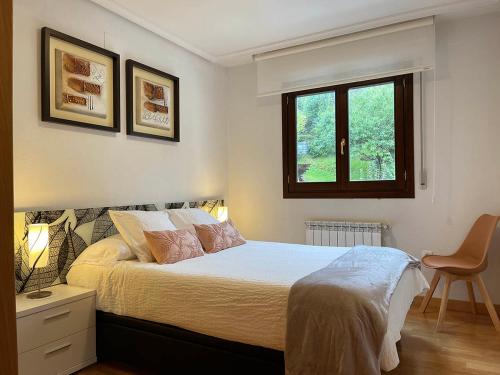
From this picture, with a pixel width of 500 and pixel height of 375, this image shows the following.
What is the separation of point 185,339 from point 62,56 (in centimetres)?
217

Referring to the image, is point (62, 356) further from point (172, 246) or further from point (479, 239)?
point (479, 239)

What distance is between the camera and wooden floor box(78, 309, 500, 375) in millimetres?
2285

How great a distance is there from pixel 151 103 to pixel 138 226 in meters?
1.31

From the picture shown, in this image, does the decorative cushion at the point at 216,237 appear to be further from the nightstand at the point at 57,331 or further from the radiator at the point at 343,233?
the radiator at the point at 343,233

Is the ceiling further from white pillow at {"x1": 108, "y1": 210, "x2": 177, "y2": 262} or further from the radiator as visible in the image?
the radiator

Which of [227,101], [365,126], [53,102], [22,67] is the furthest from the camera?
[227,101]

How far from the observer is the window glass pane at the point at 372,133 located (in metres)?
3.66

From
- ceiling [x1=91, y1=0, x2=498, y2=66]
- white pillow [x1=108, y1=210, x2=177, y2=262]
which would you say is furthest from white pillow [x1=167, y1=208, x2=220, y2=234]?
ceiling [x1=91, y1=0, x2=498, y2=66]

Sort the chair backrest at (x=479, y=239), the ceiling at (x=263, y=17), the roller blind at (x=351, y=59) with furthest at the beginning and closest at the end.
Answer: the roller blind at (x=351, y=59)
the ceiling at (x=263, y=17)
the chair backrest at (x=479, y=239)

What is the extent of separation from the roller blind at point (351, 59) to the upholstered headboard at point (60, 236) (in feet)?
7.78

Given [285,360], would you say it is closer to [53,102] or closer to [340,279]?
[340,279]

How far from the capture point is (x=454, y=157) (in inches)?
133

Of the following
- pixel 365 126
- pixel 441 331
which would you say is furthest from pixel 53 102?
pixel 441 331

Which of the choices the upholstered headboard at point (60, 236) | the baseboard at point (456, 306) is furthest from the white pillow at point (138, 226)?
the baseboard at point (456, 306)
